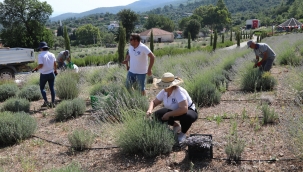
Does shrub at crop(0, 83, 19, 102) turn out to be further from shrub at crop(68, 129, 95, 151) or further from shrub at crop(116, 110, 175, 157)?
shrub at crop(116, 110, 175, 157)

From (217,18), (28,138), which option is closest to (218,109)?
(28,138)

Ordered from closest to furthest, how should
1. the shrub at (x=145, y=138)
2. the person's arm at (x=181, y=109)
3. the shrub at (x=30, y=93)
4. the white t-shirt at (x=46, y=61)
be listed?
1. the shrub at (x=145, y=138)
2. the person's arm at (x=181, y=109)
3. the white t-shirt at (x=46, y=61)
4. the shrub at (x=30, y=93)

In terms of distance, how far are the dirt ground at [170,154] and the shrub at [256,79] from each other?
1244 mm

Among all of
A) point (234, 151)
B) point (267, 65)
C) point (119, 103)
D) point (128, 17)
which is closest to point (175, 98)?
point (234, 151)

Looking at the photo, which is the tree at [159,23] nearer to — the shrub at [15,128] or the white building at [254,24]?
the white building at [254,24]

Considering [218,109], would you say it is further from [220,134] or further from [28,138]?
[28,138]

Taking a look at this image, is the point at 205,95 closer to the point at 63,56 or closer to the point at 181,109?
the point at 181,109

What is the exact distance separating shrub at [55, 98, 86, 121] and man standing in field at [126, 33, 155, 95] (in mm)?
1132

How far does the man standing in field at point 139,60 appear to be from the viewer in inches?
232

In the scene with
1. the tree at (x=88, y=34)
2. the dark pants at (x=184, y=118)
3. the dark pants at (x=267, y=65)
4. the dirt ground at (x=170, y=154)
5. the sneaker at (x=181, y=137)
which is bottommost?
the dirt ground at (x=170, y=154)

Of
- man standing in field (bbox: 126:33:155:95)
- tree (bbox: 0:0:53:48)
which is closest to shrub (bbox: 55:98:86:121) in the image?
man standing in field (bbox: 126:33:155:95)

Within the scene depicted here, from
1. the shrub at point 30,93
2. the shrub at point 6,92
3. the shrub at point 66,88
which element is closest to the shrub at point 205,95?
the shrub at point 66,88

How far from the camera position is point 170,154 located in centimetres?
393

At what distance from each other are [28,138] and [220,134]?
318 centimetres
